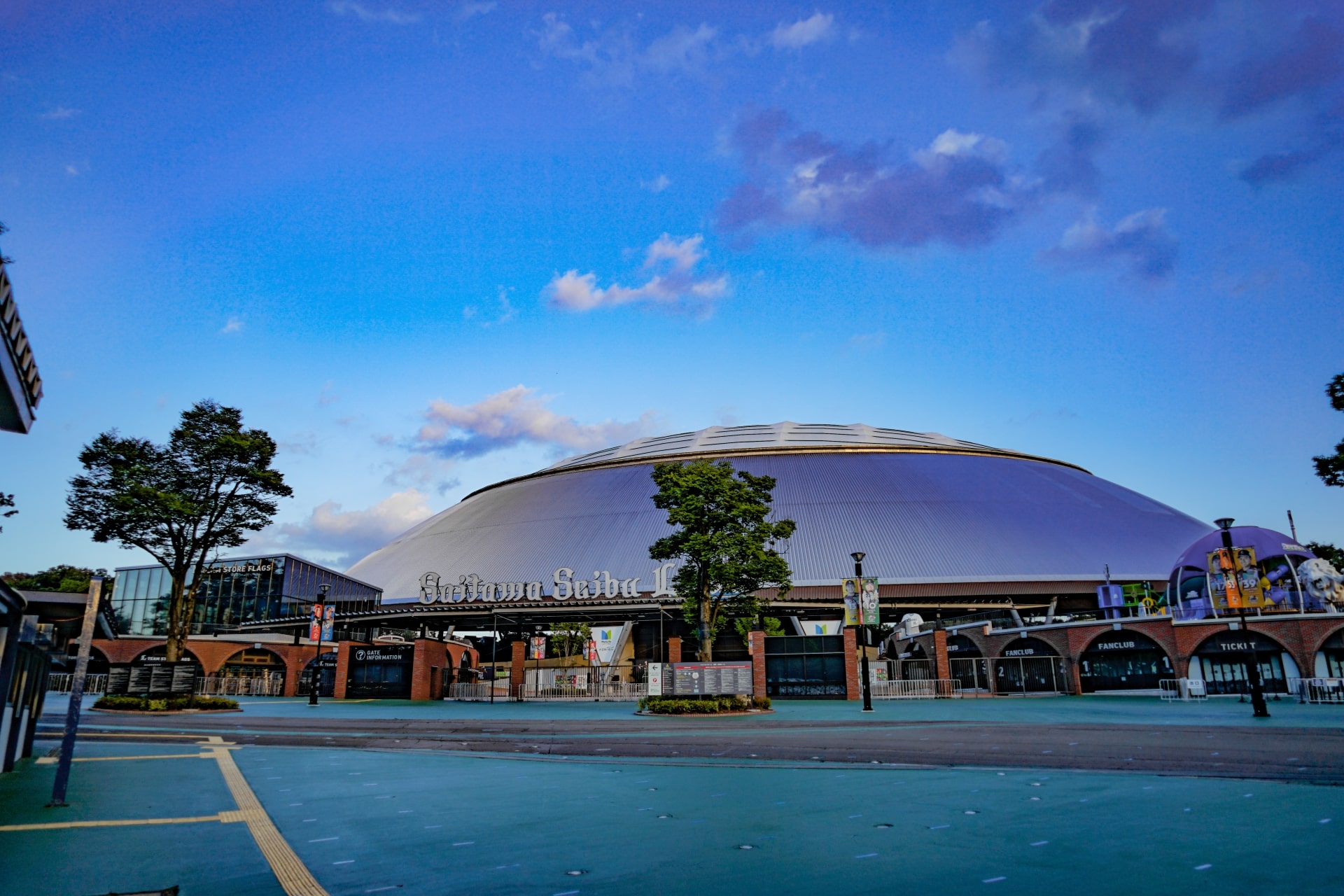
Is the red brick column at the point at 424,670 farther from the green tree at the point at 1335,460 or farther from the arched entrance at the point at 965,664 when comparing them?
the green tree at the point at 1335,460

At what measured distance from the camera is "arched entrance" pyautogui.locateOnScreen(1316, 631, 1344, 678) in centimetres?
3553

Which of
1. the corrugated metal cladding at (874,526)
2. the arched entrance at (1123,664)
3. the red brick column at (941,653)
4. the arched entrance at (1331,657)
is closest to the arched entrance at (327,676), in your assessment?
the corrugated metal cladding at (874,526)

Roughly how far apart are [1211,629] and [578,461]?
205 feet

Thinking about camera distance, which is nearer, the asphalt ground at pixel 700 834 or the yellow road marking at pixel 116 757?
the asphalt ground at pixel 700 834

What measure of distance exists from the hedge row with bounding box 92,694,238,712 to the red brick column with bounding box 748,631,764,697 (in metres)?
22.4

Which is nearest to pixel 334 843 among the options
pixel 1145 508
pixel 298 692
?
pixel 298 692

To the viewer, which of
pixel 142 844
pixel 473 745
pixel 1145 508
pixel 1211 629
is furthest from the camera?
pixel 1145 508

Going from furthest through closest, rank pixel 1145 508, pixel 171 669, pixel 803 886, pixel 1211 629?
pixel 1145 508, pixel 1211 629, pixel 171 669, pixel 803 886

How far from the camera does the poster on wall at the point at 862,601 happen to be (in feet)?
104

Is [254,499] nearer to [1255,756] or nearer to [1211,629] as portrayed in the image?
[1255,756]

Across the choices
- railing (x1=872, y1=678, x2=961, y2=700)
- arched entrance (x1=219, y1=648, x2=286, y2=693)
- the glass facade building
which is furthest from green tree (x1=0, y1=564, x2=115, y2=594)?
railing (x1=872, y1=678, x2=961, y2=700)

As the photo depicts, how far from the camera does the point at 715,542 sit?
31906mm

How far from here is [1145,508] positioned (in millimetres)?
72812

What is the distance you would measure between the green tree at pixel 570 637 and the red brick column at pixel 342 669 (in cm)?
2316
